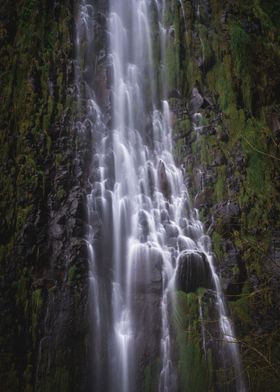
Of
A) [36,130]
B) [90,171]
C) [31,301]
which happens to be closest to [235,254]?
[90,171]

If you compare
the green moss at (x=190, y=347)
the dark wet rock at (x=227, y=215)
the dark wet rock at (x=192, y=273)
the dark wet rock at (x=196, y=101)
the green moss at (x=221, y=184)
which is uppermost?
the dark wet rock at (x=196, y=101)

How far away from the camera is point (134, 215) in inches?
424

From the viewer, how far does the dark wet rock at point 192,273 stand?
9883 millimetres

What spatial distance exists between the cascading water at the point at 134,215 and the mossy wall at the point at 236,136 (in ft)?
1.81

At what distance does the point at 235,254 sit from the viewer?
10992mm

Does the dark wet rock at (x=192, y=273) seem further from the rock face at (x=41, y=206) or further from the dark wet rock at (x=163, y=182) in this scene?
the rock face at (x=41, y=206)

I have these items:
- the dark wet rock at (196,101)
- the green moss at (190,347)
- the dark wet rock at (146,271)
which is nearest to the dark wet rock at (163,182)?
the dark wet rock at (146,271)

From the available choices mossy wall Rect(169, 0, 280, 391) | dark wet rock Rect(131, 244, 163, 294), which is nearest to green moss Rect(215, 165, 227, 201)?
mossy wall Rect(169, 0, 280, 391)

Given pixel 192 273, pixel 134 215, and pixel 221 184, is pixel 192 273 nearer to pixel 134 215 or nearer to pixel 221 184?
pixel 134 215

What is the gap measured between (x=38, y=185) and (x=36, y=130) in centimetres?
165

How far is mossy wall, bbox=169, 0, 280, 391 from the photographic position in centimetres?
1066

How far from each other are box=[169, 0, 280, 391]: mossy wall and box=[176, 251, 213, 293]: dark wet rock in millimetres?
681

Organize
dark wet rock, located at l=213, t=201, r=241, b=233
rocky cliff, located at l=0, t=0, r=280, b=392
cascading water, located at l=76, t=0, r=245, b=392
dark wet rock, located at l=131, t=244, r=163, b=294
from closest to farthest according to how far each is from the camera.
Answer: rocky cliff, located at l=0, t=0, r=280, b=392 < cascading water, located at l=76, t=0, r=245, b=392 < dark wet rock, located at l=131, t=244, r=163, b=294 < dark wet rock, located at l=213, t=201, r=241, b=233

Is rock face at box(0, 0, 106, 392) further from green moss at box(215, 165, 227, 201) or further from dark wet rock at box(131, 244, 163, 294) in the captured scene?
green moss at box(215, 165, 227, 201)
